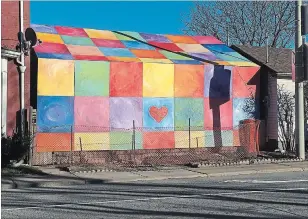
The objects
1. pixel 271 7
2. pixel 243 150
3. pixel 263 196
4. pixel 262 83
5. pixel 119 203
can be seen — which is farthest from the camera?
pixel 271 7

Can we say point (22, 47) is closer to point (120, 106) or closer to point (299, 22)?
point (120, 106)

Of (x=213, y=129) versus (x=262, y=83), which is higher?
(x=262, y=83)

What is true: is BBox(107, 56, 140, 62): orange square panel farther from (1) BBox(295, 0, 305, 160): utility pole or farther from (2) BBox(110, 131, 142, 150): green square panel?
(1) BBox(295, 0, 305, 160): utility pole

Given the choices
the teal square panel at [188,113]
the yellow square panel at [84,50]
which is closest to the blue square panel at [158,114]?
the teal square panel at [188,113]

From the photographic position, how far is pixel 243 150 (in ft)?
58.4

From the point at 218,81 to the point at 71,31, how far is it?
19.6 feet

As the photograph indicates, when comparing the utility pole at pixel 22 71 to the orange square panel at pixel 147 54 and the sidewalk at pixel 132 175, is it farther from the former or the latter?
the orange square panel at pixel 147 54

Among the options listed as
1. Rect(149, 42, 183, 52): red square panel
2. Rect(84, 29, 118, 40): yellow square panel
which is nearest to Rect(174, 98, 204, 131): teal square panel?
Rect(149, 42, 183, 52): red square panel

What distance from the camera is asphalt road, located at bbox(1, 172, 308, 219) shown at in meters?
7.38

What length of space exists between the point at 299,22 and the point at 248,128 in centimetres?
431

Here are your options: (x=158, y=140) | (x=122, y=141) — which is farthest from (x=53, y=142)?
(x=158, y=140)

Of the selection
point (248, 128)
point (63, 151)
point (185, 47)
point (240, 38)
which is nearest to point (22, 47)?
point (63, 151)

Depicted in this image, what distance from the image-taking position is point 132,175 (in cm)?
1288

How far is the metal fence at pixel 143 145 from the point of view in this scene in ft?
50.9
